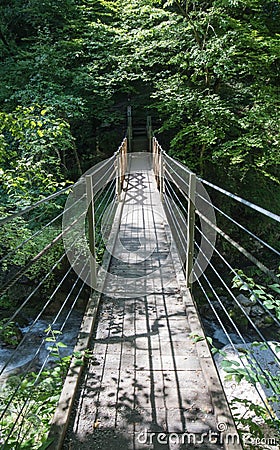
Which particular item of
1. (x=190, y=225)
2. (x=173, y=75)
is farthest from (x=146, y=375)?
(x=173, y=75)

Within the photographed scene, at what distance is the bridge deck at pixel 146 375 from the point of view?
1.81m

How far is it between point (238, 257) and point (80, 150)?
Answer: 5383 millimetres

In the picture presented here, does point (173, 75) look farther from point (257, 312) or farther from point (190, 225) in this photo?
point (190, 225)

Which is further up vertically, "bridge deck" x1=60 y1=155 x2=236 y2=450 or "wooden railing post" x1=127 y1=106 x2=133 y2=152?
"wooden railing post" x1=127 y1=106 x2=133 y2=152

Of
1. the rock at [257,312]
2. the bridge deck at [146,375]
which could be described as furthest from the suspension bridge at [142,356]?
the rock at [257,312]

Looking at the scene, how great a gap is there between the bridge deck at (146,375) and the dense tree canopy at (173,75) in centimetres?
281

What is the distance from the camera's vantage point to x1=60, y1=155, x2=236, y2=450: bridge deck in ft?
5.93

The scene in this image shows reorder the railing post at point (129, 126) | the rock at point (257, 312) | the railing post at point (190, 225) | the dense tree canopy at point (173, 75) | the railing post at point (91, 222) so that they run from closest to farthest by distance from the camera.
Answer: the railing post at point (190, 225)
the railing post at point (91, 222)
the dense tree canopy at point (173, 75)
the rock at point (257, 312)
the railing post at point (129, 126)

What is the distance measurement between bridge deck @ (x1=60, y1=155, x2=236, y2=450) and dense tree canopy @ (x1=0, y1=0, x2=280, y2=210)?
2.81 meters

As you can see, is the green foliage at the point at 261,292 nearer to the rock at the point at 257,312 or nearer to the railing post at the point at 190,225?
the railing post at the point at 190,225

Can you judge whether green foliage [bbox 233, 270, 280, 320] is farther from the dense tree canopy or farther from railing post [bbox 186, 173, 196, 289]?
the dense tree canopy

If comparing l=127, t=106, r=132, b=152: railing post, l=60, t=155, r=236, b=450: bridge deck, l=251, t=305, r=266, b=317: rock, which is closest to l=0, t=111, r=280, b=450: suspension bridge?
l=60, t=155, r=236, b=450: bridge deck

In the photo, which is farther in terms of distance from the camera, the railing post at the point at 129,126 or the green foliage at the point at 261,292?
the railing post at the point at 129,126

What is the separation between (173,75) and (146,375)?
24.6 feet
